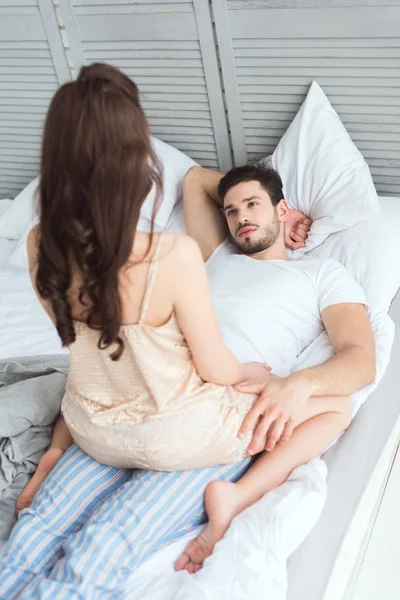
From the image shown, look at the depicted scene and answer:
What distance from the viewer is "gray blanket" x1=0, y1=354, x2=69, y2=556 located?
4.46 ft

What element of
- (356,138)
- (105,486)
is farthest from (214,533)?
→ (356,138)

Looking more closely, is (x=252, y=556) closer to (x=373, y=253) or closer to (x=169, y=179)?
(x=373, y=253)

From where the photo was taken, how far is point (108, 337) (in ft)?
3.53

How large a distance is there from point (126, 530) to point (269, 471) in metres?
0.28

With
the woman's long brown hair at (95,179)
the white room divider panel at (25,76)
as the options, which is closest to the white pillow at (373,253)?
the woman's long brown hair at (95,179)

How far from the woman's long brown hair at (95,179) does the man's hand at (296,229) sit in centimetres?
98

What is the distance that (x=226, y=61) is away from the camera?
209 centimetres

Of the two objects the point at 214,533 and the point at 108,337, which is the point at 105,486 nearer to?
the point at 214,533

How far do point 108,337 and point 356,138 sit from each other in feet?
4.26

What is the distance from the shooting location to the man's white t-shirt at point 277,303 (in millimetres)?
1577

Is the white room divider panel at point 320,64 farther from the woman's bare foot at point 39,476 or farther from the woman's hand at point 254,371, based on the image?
the woman's bare foot at point 39,476

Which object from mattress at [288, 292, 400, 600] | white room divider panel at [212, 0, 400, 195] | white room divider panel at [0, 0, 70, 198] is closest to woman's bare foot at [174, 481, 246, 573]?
mattress at [288, 292, 400, 600]

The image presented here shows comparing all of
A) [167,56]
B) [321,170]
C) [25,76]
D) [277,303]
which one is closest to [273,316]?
[277,303]

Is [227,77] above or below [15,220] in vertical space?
above
